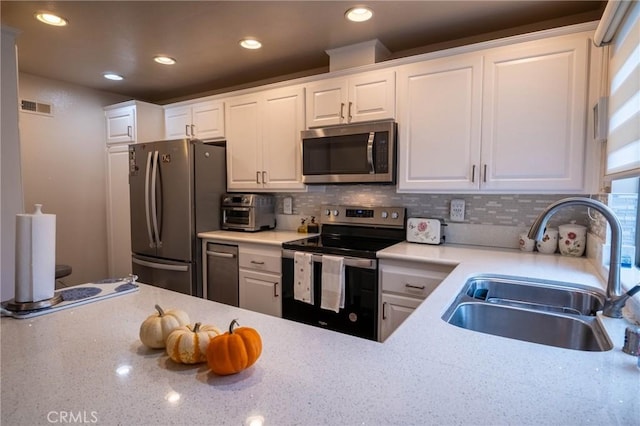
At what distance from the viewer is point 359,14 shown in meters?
2.04

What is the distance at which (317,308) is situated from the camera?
230 cm

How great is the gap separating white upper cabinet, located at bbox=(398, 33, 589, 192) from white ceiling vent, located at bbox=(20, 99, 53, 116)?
11.1 ft

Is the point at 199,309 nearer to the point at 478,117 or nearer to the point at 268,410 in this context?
the point at 268,410

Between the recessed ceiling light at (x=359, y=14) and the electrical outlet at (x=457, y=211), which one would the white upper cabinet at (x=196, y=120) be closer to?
the recessed ceiling light at (x=359, y=14)

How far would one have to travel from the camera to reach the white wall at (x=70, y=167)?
3.25 meters

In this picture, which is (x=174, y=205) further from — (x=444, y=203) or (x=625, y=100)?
(x=625, y=100)

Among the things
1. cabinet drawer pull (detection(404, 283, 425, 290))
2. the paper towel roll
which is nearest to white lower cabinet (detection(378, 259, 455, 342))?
cabinet drawer pull (detection(404, 283, 425, 290))

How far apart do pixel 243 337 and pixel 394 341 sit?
382mm

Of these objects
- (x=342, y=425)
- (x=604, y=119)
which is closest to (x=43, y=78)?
(x=342, y=425)

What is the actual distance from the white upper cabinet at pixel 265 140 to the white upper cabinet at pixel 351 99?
5.3 inches

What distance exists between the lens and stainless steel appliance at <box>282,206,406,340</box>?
2.12 meters

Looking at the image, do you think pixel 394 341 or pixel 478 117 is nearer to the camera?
pixel 394 341

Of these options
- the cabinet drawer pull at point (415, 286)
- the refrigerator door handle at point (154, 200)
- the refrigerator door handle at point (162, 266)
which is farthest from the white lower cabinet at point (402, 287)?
the refrigerator door handle at point (154, 200)

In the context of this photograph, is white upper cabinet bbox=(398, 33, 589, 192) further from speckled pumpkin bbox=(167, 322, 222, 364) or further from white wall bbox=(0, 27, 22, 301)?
white wall bbox=(0, 27, 22, 301)
